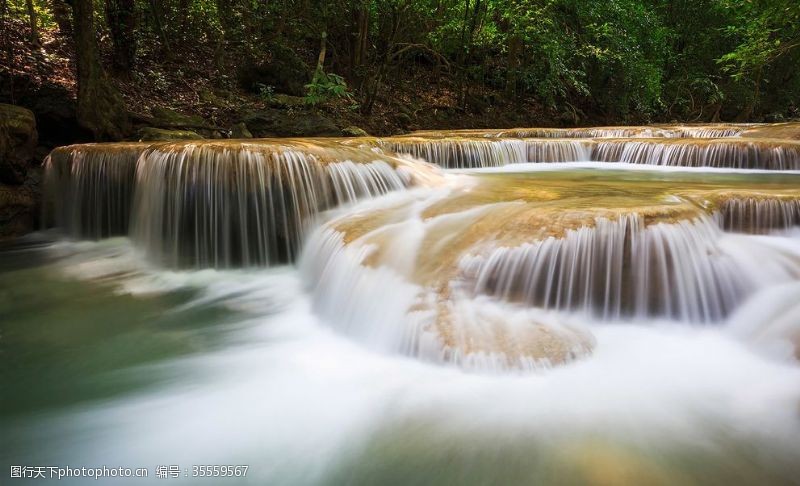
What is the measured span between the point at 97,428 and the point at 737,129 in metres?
13.2

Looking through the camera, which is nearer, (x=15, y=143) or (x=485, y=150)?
(x=15, y=143)

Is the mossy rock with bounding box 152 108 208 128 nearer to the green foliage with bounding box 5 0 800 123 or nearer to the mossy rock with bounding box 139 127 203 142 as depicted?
the mossy rock with bounding box 139 127 203 142

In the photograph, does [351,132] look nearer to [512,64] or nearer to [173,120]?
[173,120]

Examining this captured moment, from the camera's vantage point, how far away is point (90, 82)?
764 cm

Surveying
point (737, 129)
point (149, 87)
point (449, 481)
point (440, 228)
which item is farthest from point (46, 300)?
point (737, 129)

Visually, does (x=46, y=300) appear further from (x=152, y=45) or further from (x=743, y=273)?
(x=152, y=45)

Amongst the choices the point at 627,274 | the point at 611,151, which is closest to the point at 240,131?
the point at 611,151

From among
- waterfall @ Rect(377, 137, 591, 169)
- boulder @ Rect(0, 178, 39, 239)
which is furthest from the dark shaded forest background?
waterfall @ Rect(377, 137, 591, 169)

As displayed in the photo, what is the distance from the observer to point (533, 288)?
3195 mm

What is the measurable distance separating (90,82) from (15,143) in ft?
6.74

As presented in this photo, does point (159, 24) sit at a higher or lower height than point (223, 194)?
higher

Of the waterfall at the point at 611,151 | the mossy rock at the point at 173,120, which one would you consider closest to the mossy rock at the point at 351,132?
the waterfall at the point at 611,151

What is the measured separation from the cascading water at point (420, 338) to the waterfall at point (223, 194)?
26 mm

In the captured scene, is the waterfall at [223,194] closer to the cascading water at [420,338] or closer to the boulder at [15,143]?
the cascading water at [420,338]
